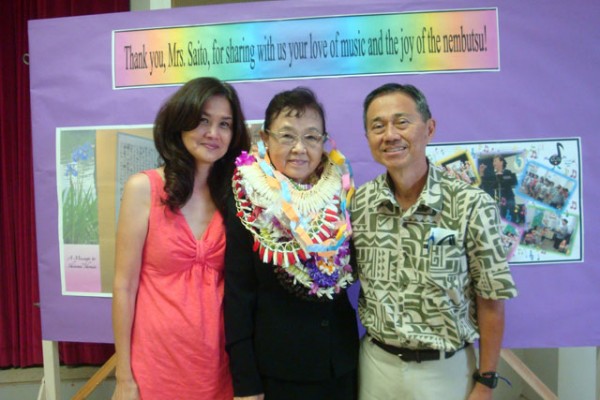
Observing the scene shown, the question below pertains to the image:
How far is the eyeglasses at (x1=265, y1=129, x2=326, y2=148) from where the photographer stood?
122 centimetres

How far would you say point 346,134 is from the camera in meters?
1.71

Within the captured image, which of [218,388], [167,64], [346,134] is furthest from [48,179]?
[346,134]

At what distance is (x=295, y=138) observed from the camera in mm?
1217

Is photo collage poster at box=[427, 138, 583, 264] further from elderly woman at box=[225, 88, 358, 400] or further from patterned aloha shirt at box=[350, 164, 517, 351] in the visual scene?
elderly woman at box=[225, 88, 358, 400]

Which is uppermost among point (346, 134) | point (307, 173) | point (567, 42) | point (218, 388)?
point (567, 42)

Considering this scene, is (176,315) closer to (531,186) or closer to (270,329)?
(270,329)

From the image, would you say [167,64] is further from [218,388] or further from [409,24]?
[218,388]

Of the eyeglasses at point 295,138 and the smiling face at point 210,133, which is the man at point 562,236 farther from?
the smiling face at point 210,133

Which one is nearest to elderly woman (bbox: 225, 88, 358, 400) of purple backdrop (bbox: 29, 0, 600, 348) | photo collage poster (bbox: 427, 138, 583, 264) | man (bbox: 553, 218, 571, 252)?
purple backdrop (bbox: 29, 0, 600, 348)

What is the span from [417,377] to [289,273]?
1.66 ft

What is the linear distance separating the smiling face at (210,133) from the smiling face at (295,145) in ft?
0.57

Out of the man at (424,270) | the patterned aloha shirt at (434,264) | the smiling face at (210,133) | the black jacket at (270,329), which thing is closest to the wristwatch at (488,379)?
the man at (424,270)

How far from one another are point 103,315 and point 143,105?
3.50 ft

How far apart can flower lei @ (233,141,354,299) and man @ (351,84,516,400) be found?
107mm
